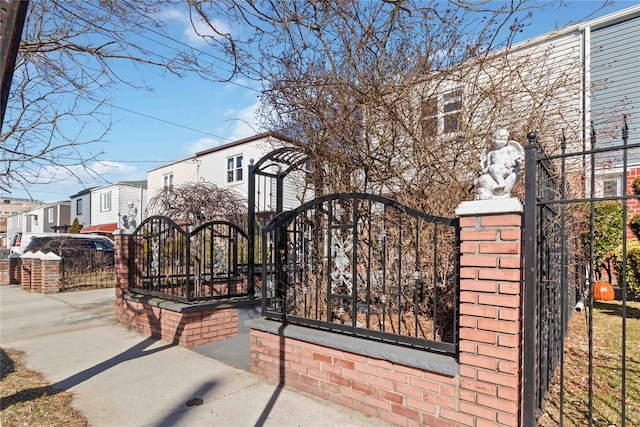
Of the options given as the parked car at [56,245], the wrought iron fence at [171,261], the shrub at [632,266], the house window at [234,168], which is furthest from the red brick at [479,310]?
the house window at [234,168]

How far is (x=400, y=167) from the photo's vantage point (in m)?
4.52

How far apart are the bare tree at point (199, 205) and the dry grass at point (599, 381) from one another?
9.16 meters

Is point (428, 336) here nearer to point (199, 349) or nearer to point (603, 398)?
point (603, 398)

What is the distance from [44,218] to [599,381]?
151 feet

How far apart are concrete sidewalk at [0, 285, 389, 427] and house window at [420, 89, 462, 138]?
123 inches

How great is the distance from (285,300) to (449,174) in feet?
7.25

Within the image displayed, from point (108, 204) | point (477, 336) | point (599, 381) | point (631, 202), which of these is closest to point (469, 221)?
point (477, 336)

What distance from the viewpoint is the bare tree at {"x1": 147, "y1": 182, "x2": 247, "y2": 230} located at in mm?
11546

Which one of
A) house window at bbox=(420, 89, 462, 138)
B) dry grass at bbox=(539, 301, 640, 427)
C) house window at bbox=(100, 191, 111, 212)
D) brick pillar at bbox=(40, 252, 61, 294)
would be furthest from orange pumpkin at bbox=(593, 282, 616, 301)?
house window at bbox=(100, 191, 111, 212)

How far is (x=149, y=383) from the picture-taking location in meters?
3.84

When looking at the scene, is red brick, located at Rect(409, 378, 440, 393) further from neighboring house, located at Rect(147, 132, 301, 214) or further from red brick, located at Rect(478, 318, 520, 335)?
neighboring house, located at Rect(147, 132, 301, 214)


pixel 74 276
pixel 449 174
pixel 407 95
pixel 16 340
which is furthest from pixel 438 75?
pixel 74 276

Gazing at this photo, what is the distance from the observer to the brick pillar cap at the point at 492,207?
2.37m

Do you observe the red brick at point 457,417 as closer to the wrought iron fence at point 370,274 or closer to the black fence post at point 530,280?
the black fence post at point 530,280
